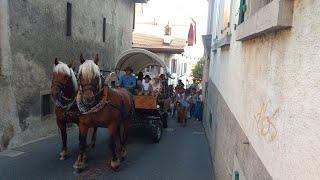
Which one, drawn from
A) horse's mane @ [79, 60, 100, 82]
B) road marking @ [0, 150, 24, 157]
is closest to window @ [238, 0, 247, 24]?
horse's mane @ [79, 60, 100, 82]

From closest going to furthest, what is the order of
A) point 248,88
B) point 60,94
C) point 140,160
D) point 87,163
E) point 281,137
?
1. point 281,137
2. point 248,88
3. point 60,94
4. point 87,163
5. point 140,160

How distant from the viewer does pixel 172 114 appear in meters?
17.0

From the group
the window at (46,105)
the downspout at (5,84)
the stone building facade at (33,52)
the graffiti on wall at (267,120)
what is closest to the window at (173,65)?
the stone building facade at (33,52)

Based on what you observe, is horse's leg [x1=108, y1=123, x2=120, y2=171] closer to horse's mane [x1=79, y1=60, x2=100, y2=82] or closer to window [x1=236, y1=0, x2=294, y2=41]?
horse's mane [x1=79, y1=60, x2=100, y2=82]

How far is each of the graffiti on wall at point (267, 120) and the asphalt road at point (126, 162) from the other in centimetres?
435

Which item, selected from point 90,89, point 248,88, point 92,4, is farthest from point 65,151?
point 92,4

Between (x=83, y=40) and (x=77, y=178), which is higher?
(x=83, y=40)

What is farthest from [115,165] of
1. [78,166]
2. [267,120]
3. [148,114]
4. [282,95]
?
[282,95]

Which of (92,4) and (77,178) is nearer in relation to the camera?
(77,178)

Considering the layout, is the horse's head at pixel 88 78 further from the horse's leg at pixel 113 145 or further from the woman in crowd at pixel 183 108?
the woman in crowd at pixel 183 108

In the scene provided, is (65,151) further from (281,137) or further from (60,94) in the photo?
(281,137)

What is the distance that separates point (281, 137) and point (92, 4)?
12.5m

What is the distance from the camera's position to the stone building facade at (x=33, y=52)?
28.5 feet

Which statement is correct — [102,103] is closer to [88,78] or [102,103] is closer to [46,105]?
[88,78]
